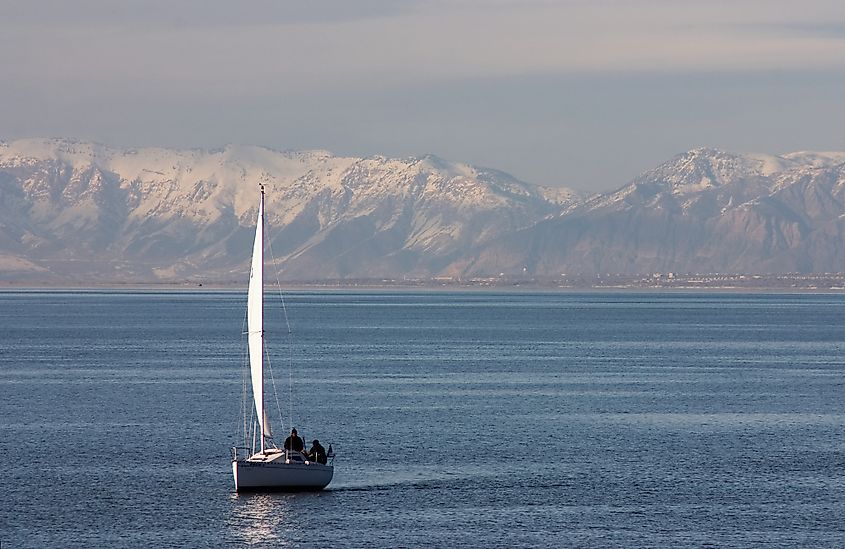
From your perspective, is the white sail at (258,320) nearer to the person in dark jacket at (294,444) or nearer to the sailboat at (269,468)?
the sailboat at (269,468)

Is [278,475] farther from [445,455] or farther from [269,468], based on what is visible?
[445,455]

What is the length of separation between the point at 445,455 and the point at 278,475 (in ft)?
46.2

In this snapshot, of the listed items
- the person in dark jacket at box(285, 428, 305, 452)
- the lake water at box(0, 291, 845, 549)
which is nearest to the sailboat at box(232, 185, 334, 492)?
the person in dark jacket at box(285, 428, 305, 452)

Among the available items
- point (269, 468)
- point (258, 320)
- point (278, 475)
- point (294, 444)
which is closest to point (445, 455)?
point (294, 444)

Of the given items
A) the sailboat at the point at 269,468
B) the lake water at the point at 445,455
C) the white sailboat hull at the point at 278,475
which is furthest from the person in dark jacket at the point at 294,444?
the lake water at the point at 445,455

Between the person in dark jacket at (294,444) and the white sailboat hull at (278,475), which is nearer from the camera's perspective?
the white sailboat hull at (278,475)

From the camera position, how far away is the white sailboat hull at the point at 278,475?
67312mm

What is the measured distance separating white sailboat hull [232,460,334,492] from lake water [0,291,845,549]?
64cm

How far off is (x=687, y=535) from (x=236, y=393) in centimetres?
5953

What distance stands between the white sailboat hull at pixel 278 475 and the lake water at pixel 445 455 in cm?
64

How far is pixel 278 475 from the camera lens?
67.7m

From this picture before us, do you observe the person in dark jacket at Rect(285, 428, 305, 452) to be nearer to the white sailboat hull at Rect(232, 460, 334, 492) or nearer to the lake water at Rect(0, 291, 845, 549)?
the white sailboat hull at Rect(232, 460, 334, 492)

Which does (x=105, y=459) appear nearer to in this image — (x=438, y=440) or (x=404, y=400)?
(x=438, y=440)

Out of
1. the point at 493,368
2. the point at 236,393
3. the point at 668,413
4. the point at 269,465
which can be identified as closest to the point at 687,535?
the point at 269,465
